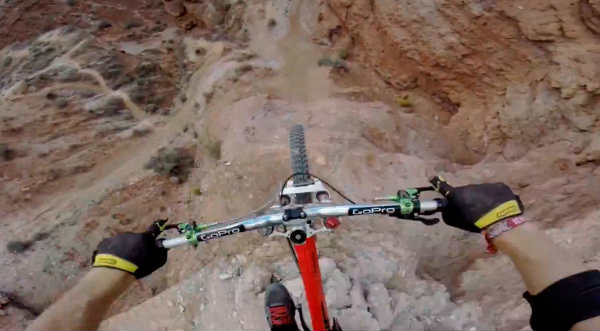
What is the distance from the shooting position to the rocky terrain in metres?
4.30

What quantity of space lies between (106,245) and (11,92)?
37.0 feet

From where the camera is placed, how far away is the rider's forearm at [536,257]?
2088 mm

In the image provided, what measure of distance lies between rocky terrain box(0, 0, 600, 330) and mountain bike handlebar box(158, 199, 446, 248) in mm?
1664

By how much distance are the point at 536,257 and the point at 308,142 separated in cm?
484

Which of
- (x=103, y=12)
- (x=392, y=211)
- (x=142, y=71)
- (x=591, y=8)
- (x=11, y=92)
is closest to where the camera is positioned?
(x=392, y=211)

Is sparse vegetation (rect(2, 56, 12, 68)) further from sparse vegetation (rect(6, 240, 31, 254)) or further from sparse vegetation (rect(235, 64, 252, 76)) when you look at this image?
sparse vegetation (rect(235, 64, 252, 76))

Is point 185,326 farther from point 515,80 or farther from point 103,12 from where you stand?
point 103,12

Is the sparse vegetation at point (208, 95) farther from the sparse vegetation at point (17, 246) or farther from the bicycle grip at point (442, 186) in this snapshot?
the bicycle grip at point (442, 186)

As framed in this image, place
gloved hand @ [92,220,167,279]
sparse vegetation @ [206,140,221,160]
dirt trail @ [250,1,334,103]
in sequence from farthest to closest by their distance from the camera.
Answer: dirt trail @ [250,1,334,103]
sparse vegetation @ [206,140,221,160]
gloved hand @ [92,220,167,279]

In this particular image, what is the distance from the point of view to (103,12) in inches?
624

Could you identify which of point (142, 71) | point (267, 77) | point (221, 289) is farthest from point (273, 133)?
point (142, 71)

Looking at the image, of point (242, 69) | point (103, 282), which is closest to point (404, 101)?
point (242, 69)

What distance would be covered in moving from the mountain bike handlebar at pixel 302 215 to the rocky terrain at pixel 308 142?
166cm

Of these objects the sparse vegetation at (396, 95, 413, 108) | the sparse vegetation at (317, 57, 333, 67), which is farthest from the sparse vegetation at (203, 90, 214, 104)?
the sparse vegetation at (396, 95, 413, 108)
